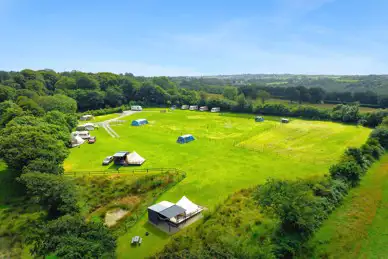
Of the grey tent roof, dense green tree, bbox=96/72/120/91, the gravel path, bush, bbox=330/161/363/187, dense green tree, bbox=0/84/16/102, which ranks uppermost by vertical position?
dense green tree, bbox=96/72/120/91

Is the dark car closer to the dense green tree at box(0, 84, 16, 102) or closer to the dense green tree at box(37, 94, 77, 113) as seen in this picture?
the dense green tree at box(37, 94, 77, 113)

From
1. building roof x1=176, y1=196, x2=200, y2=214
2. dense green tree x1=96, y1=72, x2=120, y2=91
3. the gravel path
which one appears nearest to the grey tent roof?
building roof x1=176, y1=196, x2=200, y2=214

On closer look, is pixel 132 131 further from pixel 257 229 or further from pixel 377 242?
pixel 377 242

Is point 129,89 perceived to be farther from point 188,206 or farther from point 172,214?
point 172,214

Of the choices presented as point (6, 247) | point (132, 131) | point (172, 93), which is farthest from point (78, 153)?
point (172, 93)

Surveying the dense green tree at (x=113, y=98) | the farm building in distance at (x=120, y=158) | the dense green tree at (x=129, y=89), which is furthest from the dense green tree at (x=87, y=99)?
the farm building in distance at (x=120, y=158)

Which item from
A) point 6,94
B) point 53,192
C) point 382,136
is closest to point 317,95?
point 382,136

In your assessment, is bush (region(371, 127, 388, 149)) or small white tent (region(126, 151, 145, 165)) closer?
small white tent (region(126, 151, 145, 165))

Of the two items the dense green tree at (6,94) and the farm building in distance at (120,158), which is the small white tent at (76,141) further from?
the dense green tree at (6,94)
